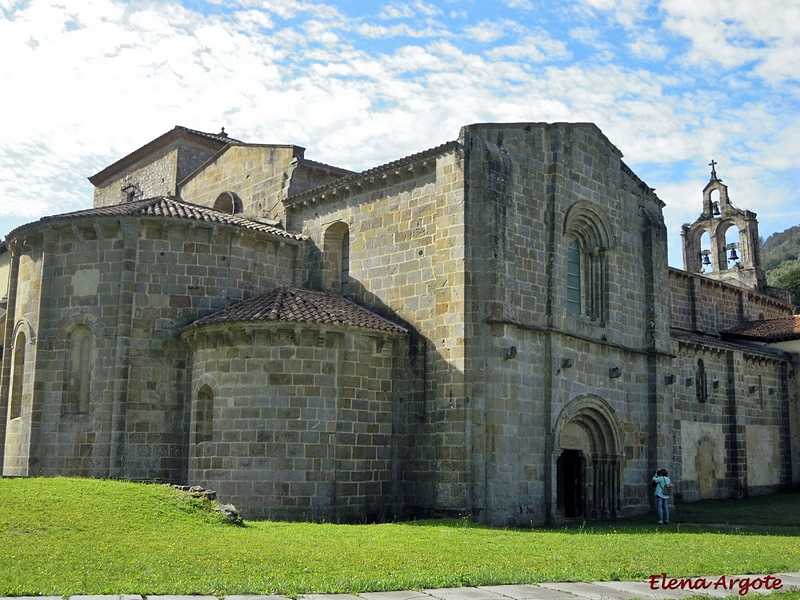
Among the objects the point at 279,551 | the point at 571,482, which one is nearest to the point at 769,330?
the point at 571,482

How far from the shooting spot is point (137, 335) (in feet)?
73.9

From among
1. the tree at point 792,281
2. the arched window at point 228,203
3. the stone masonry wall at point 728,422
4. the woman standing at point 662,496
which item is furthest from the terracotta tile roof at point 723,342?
the tree at point 792,281

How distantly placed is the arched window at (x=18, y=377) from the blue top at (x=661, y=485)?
57.8 ft

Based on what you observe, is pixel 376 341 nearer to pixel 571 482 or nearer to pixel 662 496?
pixel 571 482

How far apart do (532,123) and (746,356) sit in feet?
49.8

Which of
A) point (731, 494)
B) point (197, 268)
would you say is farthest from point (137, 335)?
point (731, 494)

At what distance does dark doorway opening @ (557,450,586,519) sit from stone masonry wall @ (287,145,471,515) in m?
4.87

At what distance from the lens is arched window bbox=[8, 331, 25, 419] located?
23.8 meters

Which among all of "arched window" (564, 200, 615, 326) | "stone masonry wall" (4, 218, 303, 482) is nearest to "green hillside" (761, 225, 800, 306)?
"arched window" (564, 200, 615, 326)

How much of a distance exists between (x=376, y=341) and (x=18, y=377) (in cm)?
1040

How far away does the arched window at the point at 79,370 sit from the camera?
2267 cm

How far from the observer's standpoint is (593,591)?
36.2 ft

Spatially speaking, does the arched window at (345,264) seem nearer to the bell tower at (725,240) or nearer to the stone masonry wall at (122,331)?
the stone masonry wall at (122,331)

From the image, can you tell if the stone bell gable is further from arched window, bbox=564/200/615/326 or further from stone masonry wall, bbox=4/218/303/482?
arched window, bbox=564/200/615/326
